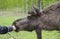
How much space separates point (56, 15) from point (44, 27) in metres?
0.46

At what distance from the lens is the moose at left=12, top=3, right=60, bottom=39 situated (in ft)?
21.7

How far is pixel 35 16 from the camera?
263 inches

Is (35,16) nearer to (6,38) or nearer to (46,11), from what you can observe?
(46,11)

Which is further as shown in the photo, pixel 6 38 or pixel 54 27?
pixel 6 38

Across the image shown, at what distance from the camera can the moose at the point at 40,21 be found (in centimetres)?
660

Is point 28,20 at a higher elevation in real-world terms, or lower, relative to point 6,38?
higher

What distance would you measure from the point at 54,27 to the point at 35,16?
600mm

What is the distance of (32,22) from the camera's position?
6.66 meters

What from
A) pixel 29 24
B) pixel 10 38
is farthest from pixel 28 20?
pixel 10 38

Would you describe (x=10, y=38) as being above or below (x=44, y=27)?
below

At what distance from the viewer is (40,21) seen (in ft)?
22.0

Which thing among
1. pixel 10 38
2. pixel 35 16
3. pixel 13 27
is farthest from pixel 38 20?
pixel 10 38

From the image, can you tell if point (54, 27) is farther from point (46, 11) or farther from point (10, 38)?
point (10, 38)

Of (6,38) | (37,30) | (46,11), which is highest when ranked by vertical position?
(46,11)
